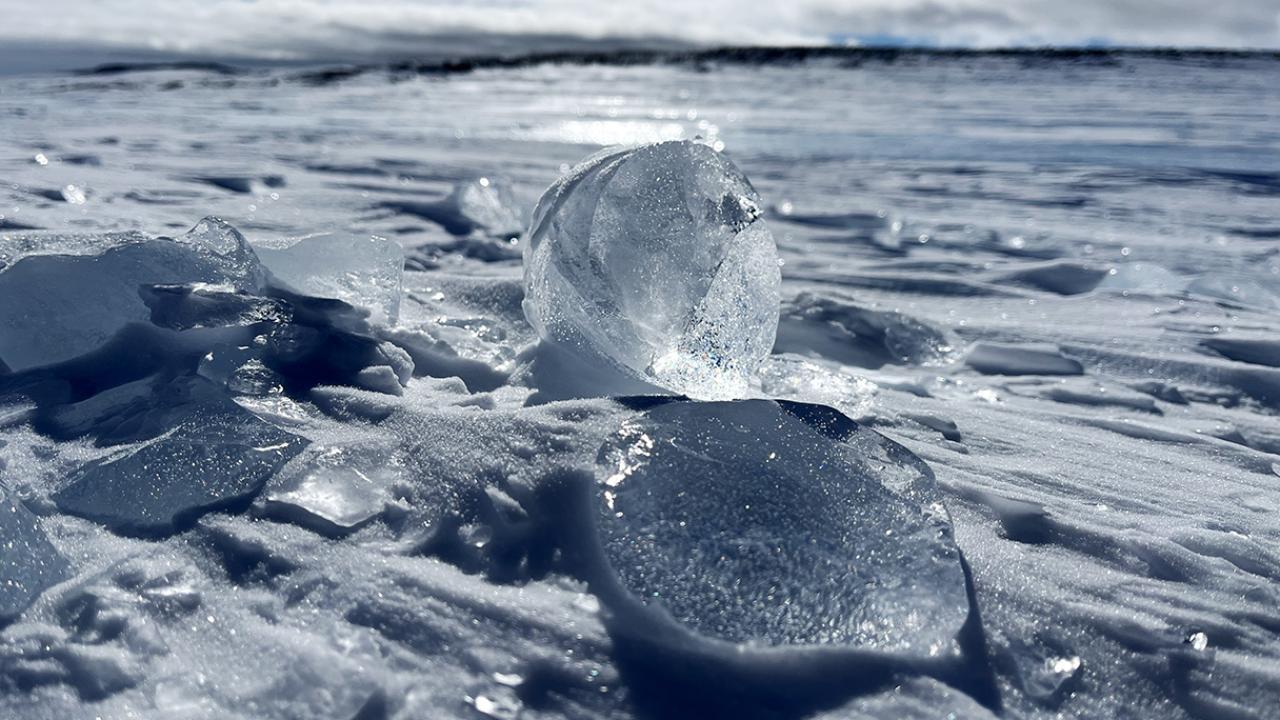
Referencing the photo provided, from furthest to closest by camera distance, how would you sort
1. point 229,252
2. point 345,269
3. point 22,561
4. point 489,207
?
1. point 489,207
2. point 345,269
3. point 229,252
4. point 22,561

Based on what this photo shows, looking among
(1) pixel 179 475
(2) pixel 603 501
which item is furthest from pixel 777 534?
(1) pixel 179 475

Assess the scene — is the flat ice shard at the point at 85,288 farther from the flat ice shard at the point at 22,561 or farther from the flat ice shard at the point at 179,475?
the flat ice shard at the point at 22,561

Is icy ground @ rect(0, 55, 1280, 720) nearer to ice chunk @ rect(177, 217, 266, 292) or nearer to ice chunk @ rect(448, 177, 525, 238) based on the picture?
ice chunk @ rect(177, 217, 266, 292)

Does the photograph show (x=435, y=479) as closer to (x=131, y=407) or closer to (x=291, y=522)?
(x=291, y=522)

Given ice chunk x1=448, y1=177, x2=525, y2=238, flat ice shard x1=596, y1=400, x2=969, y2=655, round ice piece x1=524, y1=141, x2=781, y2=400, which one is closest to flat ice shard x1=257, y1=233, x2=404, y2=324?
round ice piece x1=524, y1=141, x2=781, y2=400

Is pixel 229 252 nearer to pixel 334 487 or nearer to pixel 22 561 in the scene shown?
pixel 334 487

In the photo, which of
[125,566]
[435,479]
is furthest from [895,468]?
[125,566]
